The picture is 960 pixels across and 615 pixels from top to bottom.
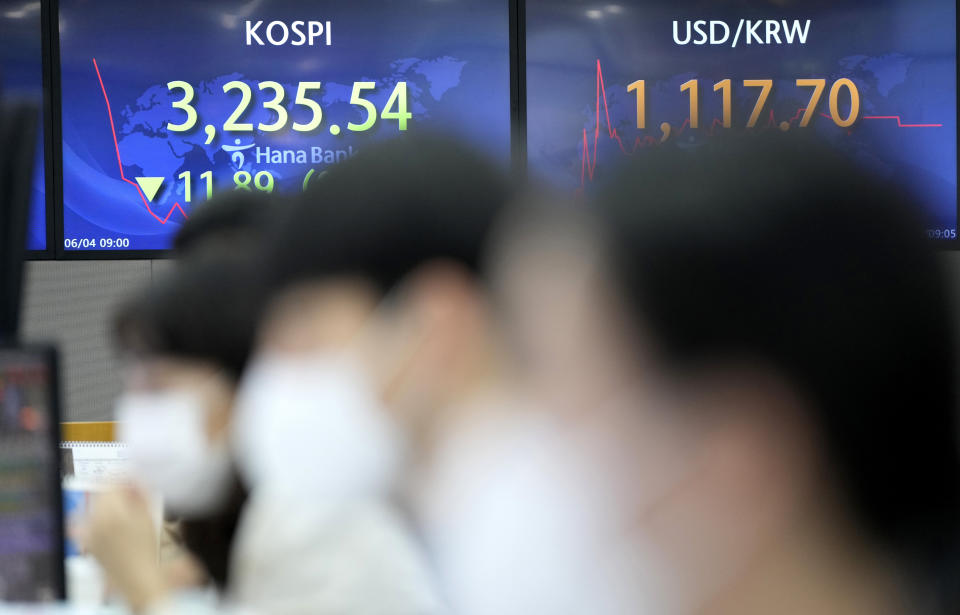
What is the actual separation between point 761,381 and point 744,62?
2.61m

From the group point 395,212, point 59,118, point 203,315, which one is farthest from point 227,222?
point 59,118

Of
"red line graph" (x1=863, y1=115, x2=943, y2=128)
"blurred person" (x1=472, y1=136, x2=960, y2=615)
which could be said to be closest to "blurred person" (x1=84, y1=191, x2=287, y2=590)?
"blurred person" (x1=472, y1=136, x2=960, y2=615)

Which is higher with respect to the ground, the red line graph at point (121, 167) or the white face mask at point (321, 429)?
the red line graph at point (121, 167)

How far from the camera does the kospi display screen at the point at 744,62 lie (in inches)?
109

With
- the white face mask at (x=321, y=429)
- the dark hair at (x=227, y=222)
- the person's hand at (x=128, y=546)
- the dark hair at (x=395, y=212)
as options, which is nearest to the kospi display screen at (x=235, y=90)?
the dark hair at (x=227, y=222)

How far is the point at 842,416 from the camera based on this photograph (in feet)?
1.20

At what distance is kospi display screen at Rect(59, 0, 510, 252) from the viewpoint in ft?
8.77

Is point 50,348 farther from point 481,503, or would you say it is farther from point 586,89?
point 586,89

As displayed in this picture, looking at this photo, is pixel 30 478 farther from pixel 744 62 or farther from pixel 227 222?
pixel 744 62

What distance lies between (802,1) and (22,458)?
262cm

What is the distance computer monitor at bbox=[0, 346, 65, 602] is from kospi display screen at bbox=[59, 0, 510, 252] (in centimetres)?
193

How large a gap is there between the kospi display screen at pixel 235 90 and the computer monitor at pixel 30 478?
1933 mm
